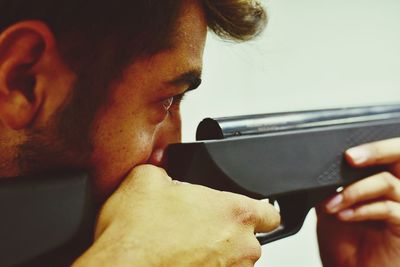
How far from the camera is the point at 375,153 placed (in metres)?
0.74

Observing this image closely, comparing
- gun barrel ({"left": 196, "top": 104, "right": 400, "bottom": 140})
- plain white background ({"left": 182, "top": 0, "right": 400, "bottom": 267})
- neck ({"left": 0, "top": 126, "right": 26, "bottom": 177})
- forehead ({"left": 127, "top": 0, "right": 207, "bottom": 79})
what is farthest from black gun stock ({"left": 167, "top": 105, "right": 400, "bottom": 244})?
plain white background ({"left": 182, "top": 0, "right": 400, "bottom": 267})

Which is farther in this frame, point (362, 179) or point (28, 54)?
point (362, 179)

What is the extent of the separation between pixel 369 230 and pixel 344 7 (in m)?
0.70

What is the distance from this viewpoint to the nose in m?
0.61

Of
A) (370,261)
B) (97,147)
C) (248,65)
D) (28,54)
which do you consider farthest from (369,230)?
(28,54)

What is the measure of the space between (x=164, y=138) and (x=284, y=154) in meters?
0.19

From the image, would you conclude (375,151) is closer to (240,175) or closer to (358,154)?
(358,154)

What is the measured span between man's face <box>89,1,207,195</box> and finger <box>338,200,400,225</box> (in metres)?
0.36

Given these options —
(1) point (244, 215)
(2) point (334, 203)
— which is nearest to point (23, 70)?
(1) point (244, 215)

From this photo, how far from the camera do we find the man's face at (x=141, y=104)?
549mm

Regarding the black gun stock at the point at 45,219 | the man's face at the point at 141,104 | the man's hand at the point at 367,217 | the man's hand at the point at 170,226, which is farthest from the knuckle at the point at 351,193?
the black gun stock at the point at 45,219

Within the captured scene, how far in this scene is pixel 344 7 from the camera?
1.26 m

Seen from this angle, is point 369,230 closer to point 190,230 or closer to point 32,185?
point 190,230

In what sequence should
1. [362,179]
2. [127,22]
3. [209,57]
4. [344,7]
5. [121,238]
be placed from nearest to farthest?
1. [121,238]
2. [127,22]
3. [362,179]
4. [209,57]
5. [344,7]
